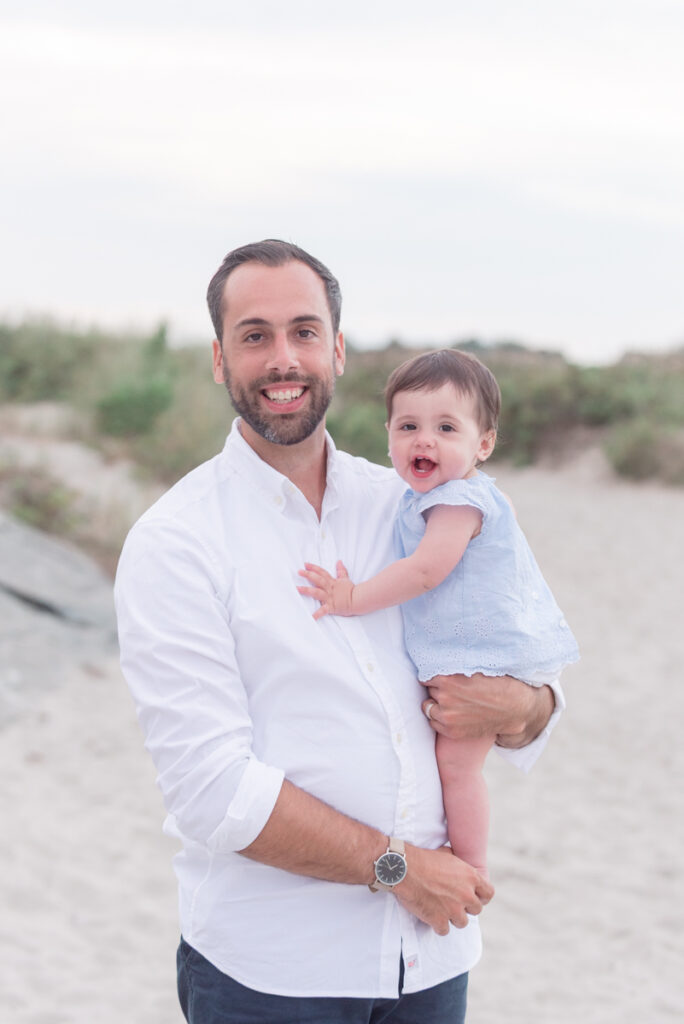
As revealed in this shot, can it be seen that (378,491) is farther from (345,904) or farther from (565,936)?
(565,936)

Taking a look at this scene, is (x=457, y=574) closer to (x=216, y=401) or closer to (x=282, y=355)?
(x=282, y=355)

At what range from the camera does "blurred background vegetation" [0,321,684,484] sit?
42.3 ft

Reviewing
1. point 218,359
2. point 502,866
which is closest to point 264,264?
point 218,359

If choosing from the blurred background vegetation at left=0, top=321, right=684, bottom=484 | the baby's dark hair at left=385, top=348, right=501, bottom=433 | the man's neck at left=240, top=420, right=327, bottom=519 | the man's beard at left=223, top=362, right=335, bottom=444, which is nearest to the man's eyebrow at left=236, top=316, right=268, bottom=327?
the man's beard at left=223, top=362, right=335, bottom=444

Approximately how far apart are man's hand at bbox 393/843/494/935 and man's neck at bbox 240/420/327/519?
2.39 feet

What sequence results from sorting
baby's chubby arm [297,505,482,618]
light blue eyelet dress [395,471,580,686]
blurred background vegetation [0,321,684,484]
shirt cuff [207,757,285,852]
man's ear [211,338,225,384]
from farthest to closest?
blurred background vegetation [0,321,684,484] < man's ear [211,338,225,384] < light blue eyelet dress [395,471,580,686] < baby's chubby arm [297,505,482,618] < shirt cuff [207,757,285,852]

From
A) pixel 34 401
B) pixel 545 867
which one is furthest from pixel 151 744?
pixel 34 401

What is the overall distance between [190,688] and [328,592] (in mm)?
349

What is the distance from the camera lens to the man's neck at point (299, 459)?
2.18m

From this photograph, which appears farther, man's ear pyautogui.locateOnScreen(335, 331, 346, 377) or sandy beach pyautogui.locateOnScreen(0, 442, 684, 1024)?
sandy beach pyautogui.locateOnScreen(0, 442, 684, 1024)

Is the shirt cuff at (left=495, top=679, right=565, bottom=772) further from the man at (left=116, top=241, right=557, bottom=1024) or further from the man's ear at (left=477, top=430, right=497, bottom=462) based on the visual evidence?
the man's ear at (left=477, top=430, right=497, bottom=462)

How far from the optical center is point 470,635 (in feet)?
7.01

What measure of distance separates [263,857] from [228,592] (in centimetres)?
48

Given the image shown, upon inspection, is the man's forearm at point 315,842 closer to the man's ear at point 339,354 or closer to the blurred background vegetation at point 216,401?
the man's ear at point 339,354
